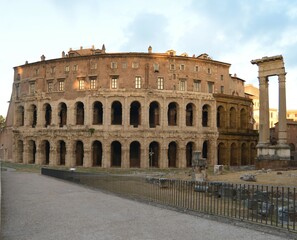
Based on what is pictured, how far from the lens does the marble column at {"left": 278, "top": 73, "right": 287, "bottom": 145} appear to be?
3067 cm

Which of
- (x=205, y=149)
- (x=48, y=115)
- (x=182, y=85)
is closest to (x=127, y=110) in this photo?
(x=182, y=85)

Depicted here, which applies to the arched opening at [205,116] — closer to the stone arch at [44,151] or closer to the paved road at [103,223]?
the stone arch at [44,151]

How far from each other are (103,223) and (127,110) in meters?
32.1

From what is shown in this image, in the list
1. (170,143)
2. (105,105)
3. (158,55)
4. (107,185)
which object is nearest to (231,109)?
(170,143)

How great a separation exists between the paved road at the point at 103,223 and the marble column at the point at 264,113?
21896mm

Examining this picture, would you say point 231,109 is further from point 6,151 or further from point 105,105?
point 6,151

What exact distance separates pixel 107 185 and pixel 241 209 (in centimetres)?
863

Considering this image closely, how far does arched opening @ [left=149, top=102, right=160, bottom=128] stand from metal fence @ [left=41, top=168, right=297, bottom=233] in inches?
1005

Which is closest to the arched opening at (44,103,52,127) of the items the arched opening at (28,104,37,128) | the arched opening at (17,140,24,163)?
the arched opening at (28,104,37,128)

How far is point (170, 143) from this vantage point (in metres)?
43.9

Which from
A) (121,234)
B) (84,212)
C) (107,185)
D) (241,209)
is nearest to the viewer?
(121,234)

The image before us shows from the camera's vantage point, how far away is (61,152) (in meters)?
46.1

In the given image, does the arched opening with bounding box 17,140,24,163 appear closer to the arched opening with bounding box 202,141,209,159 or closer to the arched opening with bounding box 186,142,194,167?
the arched opening with bounding box 186,142,194,167

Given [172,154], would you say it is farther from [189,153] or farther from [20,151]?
[20,151]
